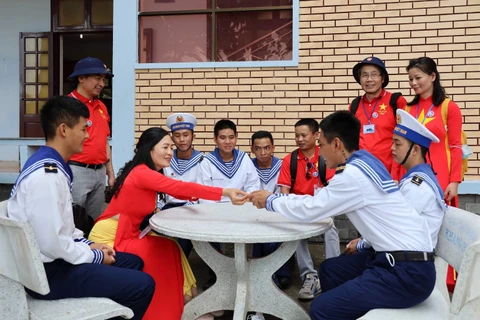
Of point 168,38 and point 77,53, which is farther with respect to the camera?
point 77,53

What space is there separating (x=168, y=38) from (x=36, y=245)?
444 centimetres

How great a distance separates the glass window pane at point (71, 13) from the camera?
8320 mm

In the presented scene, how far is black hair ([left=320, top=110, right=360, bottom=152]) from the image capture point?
2.97 metres

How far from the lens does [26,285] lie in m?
2.44

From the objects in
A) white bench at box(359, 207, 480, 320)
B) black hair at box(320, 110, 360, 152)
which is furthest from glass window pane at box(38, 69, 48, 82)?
white bench at box(359, 207, 480, 320)

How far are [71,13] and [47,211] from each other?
676 cm

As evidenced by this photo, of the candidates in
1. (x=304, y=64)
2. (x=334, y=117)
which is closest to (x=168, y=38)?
(x=304, y=64)

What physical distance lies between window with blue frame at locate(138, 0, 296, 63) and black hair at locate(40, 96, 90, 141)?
3525 mm

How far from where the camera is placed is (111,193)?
369 cm

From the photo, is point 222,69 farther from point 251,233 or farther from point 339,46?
point 251,233

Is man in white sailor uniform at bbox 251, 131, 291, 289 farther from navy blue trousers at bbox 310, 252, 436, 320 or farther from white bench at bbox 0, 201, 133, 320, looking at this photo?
white bench at bbox 0, 201, 133, 320

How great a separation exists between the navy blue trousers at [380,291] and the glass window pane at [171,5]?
445 cm

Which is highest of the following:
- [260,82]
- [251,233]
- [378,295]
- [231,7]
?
Result: [231,7]

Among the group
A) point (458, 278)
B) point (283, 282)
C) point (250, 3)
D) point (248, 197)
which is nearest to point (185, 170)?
point (283, 282)
